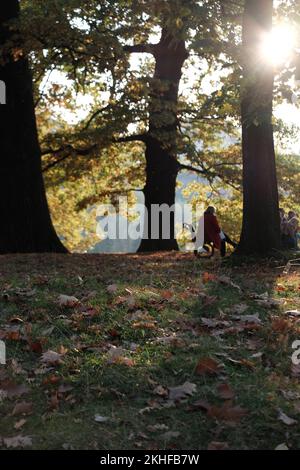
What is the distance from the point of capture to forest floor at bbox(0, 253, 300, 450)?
434 centimetres

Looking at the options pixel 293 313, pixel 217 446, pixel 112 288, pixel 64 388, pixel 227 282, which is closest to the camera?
pixel 217 446

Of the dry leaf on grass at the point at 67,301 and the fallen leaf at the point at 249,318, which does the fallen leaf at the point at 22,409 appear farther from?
the fallen leaf at the point at 249,318

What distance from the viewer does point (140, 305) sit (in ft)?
23.8

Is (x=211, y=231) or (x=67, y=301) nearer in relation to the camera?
(x=67, y=301)

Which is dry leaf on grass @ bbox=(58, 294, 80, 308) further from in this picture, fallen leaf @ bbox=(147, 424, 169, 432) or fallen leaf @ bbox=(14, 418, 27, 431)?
fallen leaf @ bbox=(147, 424, 169, 432)

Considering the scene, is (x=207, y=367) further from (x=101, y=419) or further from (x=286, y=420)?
(x=101, y=419)

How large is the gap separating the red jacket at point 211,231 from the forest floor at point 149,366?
257 inches

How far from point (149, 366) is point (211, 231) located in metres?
10.1

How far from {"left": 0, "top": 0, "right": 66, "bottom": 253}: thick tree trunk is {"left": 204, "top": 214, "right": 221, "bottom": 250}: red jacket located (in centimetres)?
388

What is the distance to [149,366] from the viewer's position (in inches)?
211

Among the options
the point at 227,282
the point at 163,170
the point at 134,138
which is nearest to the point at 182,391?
the point at 227,282

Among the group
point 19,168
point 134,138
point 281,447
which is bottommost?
point 281,447

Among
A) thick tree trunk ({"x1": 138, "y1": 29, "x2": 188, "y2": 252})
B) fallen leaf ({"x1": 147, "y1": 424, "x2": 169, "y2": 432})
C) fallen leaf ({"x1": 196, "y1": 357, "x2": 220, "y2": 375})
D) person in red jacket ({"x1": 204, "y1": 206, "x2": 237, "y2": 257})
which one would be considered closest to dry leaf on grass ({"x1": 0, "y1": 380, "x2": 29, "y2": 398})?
fallen leaf ({"x1": 147, "y1": 424, "x2": 169, "y2": 432})

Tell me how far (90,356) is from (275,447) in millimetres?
2041
